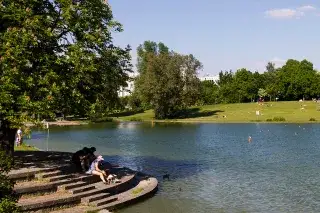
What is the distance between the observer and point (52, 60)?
79.5 feet

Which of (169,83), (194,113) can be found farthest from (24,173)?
(194,113)

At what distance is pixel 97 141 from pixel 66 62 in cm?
3701

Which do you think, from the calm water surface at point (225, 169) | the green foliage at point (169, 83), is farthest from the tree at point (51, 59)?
the green foliage at point (169, 83)

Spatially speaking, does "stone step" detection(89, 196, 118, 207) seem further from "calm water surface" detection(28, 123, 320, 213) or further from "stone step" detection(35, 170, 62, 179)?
"stone step" detection(35, 170, 62, 179)

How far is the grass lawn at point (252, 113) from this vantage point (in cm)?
9488

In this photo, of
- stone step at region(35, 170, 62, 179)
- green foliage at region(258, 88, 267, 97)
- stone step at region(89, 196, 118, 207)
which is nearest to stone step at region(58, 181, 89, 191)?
stone step at region(35, 170, 62, 179)

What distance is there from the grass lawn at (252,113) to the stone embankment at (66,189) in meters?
70.8

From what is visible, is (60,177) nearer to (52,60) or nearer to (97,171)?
(97,171)

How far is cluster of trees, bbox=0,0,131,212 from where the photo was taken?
22188 mm

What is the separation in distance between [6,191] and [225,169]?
25.3m

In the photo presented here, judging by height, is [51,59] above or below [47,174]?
above

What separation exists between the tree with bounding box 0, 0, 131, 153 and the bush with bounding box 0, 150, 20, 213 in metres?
9.36

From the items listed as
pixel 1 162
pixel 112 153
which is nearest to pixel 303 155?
pixel 112 153

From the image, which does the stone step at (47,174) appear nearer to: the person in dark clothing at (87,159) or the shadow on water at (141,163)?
the shadow on water at (141,163)
